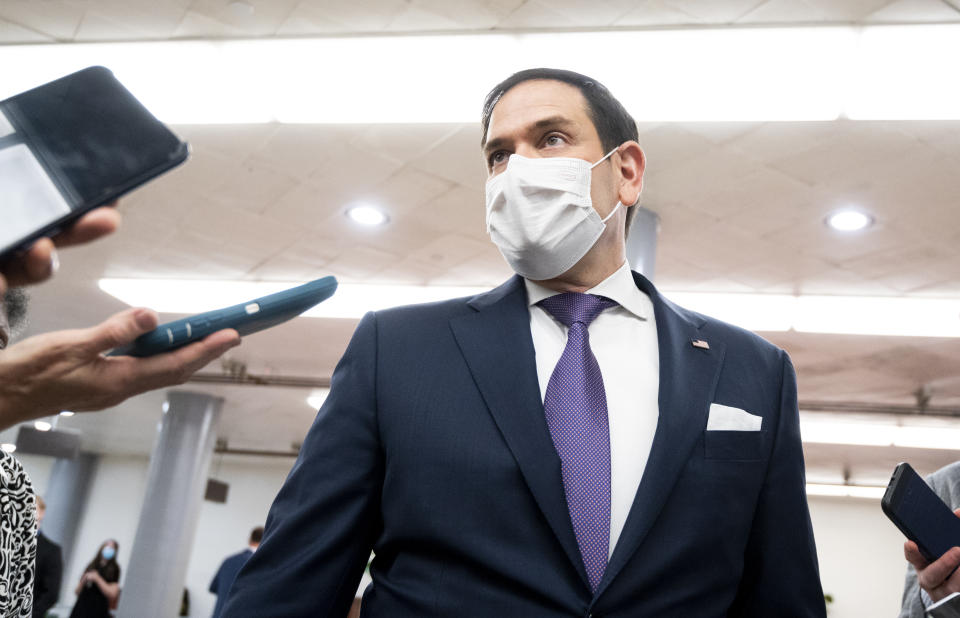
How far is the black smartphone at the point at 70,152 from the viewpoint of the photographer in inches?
32.5

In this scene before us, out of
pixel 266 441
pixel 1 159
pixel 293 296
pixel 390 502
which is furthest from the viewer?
pixel 266 441

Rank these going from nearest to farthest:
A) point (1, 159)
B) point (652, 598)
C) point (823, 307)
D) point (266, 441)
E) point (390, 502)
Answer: point (1, 159) < point (652, 598) < point (390, 502) < point (823, 307) < point (266, 441)

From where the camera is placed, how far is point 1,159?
0.85 meters

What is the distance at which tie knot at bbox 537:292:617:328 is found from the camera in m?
1.75

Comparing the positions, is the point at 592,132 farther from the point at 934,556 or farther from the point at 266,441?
the point at 266,441

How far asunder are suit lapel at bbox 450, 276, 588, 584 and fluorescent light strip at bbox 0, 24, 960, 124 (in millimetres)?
3046

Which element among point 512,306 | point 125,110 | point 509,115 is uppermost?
point 509,115

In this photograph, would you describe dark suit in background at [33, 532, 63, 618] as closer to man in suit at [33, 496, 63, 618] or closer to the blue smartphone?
man in suit at [33, 496, 63, 618]

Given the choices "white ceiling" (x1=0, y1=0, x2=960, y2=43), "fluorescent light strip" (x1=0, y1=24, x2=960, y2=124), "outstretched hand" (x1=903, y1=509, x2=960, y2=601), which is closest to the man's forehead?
"outstretched hand" (x1=903, y1=509, x2=960, y2=601)

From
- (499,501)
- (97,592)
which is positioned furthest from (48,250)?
(97,592)

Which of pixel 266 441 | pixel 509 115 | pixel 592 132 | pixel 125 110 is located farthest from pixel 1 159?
pixel 266 441

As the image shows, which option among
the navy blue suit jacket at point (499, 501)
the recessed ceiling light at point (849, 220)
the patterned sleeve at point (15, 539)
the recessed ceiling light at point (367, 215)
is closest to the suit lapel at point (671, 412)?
the navy blue suit jacket at point (499, 501)

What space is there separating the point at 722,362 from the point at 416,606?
2.60 feet

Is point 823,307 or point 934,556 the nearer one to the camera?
point 934,556
